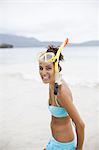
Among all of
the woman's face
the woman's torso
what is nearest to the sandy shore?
the woman's torso

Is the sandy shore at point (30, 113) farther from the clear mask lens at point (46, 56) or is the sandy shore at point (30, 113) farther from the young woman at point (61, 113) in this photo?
the clear mask lens at point (46, 56)

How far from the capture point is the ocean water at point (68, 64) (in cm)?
298

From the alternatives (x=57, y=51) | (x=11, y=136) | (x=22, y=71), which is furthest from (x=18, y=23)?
(x=57, y=51)

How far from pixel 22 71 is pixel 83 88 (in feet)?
2.00

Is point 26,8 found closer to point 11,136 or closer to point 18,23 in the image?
point 18,23

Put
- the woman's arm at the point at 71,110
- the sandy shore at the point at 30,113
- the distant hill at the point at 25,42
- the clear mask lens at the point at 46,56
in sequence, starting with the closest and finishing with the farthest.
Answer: the woman's arm at the point at 71,110, the clear mask lens at the point at 46,56, the sandy shore at the point at 30,113, the distant hill at the point at 25,42

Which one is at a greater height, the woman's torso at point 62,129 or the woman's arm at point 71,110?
the woman's arm at point 71,110

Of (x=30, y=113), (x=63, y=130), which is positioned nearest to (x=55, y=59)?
(x=63, y=130)

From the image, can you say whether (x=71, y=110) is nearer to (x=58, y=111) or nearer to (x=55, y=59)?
(x=58, y=111)

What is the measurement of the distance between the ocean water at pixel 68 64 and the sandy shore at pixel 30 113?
58 millimetres

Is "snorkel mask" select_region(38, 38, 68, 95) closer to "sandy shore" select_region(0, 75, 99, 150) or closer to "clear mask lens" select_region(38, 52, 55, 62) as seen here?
"clear mask lens" select_region(38, 52, 55, 62)

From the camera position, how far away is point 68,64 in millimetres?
3027

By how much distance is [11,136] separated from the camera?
2.79 metres

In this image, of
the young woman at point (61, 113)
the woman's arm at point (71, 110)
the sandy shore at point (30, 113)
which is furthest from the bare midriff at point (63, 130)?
the sandy shore at point (30, 113)
